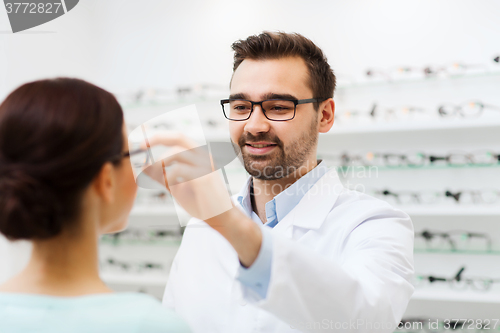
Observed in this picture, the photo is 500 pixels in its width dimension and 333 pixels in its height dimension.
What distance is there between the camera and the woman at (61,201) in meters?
0.46

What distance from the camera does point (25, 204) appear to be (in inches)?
18.1

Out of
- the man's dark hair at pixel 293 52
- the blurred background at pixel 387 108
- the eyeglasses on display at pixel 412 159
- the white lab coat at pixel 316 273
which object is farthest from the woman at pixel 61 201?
the eyeglasses on display at pixel 412 159

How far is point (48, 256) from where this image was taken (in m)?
0.51

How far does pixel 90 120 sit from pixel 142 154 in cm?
8

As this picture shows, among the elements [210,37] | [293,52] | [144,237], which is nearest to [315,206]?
[293,52]

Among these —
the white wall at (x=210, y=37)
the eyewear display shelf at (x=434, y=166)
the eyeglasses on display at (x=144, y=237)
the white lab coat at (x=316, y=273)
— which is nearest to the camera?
the white lab coat at (x=316, y=273)

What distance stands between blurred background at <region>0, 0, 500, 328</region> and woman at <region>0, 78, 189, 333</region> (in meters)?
1.31

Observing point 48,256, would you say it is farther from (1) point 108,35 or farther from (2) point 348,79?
(1) point 108,35

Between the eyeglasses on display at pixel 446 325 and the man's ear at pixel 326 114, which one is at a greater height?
the man's ear at pixel 326 114

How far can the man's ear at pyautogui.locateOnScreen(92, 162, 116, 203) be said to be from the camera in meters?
0.51

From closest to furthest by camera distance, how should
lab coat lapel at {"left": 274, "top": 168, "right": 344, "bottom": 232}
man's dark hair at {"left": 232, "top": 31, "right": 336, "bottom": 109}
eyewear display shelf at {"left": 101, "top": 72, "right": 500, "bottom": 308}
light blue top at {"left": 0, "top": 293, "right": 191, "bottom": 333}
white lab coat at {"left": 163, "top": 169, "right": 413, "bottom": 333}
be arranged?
1. light blue top at {"left": 0, "top": 293, "right": 191, "bottom": 333}
2. white lab coat at {"left": 163, "top": 169, "right": 413, "bottom": 333}
3. lab coat lapel at {"left": 274, "top": 168, "right": 344, "bottom": 232}
4. man's dark hair at {"left": 232, "top": 31, "right": 336, "bottom": 109}
5. eyewear display shelf at {"left": 101, "top": 72, "right": 500, "bottom": 308}

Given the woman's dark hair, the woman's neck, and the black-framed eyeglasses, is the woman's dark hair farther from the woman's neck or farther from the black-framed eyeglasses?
the black-framed eyeglasses

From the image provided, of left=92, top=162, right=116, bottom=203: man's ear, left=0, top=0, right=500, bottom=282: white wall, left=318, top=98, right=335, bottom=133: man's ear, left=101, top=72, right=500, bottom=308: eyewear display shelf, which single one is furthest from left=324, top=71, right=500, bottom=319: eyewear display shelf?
left=92, top=162, right=116, bottom=203: man's ear

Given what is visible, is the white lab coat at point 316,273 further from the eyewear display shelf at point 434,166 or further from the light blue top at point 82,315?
the eyewear display shelf at point 434,166
